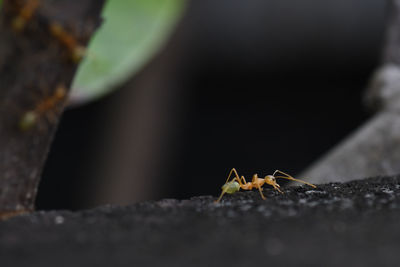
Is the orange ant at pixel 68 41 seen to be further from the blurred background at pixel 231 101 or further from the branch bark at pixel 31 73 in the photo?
the blurred background at pixel 231 101

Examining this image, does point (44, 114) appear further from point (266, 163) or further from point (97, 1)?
point (266, 163)

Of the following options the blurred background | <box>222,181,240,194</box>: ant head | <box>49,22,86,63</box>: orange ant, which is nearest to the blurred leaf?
<box>222,181,240,194</box>: ant head

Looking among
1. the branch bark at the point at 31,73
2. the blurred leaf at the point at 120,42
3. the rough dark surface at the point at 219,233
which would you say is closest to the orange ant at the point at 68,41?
the branch bark at the point at 31,73

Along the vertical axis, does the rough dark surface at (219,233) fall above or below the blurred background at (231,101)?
below

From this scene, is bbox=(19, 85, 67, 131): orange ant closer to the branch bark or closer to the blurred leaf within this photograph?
the branch bark

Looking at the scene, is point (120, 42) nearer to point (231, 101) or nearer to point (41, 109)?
point (41, 109)

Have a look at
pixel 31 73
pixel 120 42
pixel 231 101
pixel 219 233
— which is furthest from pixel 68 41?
pixel 231 101
